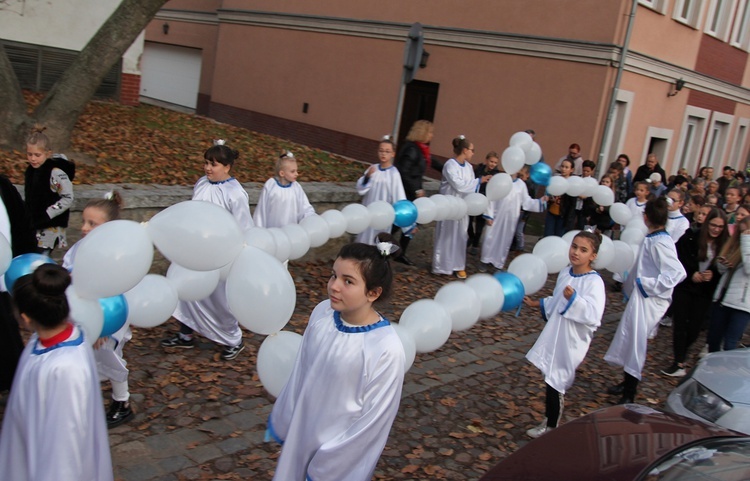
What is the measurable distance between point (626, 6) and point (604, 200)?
6.03 metres

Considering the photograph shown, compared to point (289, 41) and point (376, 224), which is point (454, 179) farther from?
point (289, 41)

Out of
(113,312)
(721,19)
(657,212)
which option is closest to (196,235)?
(113,312)

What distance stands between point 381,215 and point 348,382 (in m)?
4.79

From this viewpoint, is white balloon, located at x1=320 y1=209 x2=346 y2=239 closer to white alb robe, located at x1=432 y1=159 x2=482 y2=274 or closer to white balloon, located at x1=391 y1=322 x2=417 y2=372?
white alb robe, located at x1=432 y1=159 x2=482 y2=274

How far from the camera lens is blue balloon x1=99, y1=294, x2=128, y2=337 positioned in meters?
4.02

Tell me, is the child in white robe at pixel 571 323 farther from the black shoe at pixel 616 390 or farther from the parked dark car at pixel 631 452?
the parked dark car at pixel 631 452

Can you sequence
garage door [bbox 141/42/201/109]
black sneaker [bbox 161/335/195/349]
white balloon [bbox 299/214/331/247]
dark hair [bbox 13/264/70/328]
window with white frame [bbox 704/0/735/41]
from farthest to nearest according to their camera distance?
1. garage door [bbox 141/42/201/109]
2. window with white frame [bbox 704/0/735/41]
3. white balloon [bbox 299/214/331/247]
4. black sneaker [bbox 161/335/195/349]
5. dark hair [bbox 13/264/70/328]

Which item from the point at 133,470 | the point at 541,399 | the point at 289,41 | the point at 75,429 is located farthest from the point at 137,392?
the point at 289,41

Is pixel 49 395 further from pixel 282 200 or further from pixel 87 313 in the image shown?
pixel 282 200

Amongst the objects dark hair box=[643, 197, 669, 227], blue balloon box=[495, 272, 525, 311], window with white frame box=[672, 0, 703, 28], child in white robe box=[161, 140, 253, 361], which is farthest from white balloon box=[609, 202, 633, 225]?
window with white frame box=[672, 0, 703, 28]

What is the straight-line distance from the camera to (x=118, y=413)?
15.7 feet

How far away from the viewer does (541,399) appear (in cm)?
622

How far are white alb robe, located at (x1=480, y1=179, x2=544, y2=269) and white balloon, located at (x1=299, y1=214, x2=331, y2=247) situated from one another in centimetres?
413

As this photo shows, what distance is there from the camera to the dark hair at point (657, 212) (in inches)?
246
